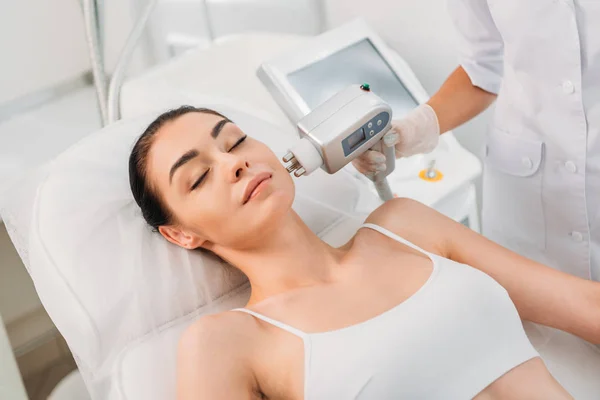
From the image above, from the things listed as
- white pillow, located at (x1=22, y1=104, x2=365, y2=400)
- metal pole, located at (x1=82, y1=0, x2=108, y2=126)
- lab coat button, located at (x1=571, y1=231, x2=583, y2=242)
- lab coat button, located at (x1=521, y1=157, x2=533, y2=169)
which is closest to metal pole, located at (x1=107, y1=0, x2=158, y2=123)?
metal pole, located at (x1=82, y1=0, x2=108, y2=126)

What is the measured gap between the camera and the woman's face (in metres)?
1.04

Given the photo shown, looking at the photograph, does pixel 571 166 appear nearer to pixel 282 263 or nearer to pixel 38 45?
pixel 282 263

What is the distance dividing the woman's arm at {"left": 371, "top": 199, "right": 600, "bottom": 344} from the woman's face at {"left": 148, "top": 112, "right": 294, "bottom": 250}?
0.27m

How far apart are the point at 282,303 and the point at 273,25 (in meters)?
1.55

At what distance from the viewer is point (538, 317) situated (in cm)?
116

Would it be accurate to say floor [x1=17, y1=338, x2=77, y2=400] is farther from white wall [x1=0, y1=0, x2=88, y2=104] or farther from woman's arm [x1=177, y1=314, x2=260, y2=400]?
woman's arm [x1=177, y1=314, x2=260, y2=400]

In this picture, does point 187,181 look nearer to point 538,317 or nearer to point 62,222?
point 62,222

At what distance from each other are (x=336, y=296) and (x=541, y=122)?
51 cm

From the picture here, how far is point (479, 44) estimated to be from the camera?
50.2 inches

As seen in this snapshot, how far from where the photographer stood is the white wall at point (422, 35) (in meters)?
1.94

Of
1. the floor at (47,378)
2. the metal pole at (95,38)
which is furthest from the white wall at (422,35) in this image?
the floor at (47,378)

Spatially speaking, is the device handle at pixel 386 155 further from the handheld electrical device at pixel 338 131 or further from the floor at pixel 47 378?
the floor at pixel 47 378

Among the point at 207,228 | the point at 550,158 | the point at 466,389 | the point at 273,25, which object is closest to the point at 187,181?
the point at 207,228

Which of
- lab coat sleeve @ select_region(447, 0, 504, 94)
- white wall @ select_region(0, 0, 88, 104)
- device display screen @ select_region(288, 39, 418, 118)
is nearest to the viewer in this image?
→ lab coat sleeve @ select_region(447, 0, 504, 94)
